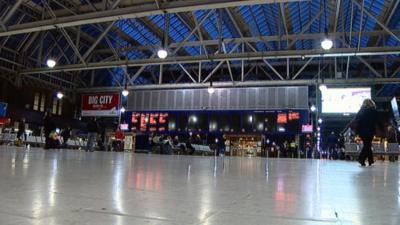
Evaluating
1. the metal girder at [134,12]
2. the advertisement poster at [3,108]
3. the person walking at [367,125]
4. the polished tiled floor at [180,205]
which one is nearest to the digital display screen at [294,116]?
the metal girder at [134,12]

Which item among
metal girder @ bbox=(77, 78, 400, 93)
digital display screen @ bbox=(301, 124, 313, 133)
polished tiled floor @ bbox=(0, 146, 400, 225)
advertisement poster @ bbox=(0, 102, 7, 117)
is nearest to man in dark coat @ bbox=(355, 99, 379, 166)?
polished tiled floor @ bbox=(0, 146, 400, 225)

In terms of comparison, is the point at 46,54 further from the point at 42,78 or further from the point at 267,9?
the point at 267,9

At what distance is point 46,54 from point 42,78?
4.39m

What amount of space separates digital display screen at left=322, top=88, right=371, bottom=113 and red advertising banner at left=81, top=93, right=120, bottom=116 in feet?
48.2

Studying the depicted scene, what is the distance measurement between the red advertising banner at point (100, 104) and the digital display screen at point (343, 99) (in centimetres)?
1470

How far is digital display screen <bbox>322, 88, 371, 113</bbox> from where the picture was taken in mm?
24766

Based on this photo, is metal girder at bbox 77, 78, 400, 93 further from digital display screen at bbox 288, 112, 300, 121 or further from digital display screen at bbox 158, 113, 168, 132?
digital display screen at bbox 158, 113, 168, 132

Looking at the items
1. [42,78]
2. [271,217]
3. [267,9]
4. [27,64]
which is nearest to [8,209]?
[271,217]

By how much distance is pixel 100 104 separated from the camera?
31.6 meters

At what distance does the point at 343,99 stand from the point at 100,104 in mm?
17675

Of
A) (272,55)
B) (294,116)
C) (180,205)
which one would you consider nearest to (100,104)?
(294,116)

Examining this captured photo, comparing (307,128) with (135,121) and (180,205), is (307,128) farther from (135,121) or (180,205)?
(180,205)

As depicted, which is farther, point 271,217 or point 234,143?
point 234,143

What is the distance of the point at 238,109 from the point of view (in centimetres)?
2991
